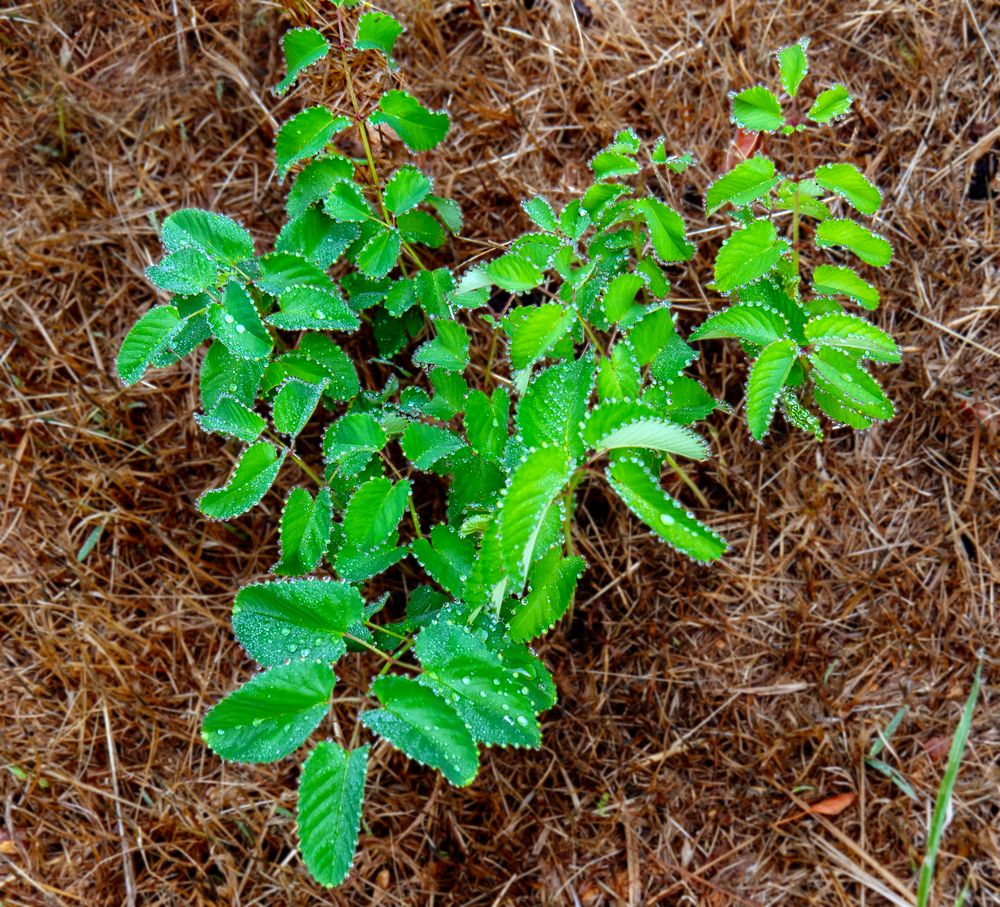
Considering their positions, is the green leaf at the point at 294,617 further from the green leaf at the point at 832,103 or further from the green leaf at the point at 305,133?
the green leaf at the point at 832,103

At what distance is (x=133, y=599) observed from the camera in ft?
5.39

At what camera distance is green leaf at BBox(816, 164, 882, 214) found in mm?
1187

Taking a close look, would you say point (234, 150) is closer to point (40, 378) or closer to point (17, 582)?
point (40, 378)

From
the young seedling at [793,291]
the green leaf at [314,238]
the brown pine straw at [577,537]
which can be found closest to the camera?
the young seedling at [793,291]

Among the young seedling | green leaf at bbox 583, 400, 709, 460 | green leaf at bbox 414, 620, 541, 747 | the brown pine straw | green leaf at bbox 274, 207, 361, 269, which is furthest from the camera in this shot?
the brown pine straw

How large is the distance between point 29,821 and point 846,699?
5.56 feet

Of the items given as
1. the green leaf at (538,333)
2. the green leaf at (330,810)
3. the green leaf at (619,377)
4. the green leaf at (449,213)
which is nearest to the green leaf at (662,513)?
the green leaf at (619,377)

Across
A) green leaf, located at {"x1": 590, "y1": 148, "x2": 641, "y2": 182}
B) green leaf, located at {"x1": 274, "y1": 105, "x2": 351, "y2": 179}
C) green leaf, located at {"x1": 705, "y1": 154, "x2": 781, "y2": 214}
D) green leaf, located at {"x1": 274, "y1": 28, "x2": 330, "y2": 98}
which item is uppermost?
green leaf, located at {"x1": 274, "y1": 28, "x2": 330, "y2": 98}

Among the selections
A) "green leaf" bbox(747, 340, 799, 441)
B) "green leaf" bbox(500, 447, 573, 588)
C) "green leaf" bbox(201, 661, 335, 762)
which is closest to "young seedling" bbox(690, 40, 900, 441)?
"green leaf" bbox(747, 340, 799, 441)

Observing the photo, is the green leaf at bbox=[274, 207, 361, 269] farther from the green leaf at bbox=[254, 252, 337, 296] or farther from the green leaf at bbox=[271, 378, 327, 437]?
the green leaf at bbox=[271, 378, 327, 437]

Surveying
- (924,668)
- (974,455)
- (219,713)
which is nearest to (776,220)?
(974,455)

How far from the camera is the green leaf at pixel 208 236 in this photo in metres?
1.23

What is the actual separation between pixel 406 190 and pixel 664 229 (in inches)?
16.4

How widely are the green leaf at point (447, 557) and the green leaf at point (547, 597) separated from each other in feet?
0.37
